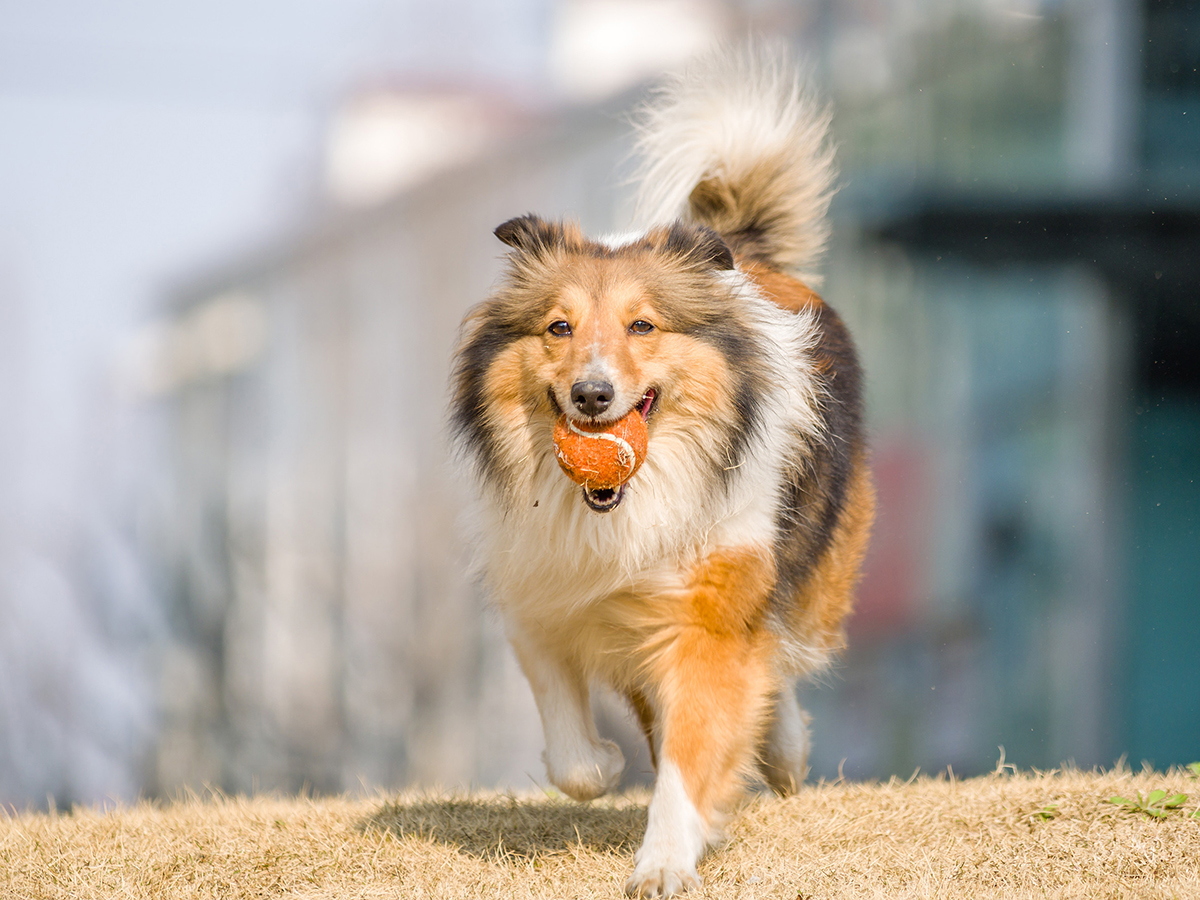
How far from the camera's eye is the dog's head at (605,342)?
11.8ft

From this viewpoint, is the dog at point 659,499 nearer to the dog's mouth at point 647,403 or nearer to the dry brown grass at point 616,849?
the dog's mouth at point 647,403

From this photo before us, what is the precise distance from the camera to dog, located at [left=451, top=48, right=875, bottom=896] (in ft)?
11.7

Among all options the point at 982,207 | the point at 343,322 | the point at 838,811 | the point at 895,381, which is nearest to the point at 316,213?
the point at 343,322

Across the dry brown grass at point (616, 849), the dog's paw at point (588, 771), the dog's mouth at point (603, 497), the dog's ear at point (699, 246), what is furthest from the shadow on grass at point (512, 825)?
the dog's ear at point (699, 246)

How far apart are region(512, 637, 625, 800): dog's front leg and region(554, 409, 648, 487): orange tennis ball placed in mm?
683

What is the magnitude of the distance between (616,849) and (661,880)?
19.4 inches

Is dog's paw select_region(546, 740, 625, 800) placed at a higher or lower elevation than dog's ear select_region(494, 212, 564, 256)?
lower

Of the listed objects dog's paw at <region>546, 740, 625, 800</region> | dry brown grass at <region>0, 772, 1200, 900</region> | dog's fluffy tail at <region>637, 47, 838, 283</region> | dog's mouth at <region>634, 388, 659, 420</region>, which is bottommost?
dry brown grass at <region>0, 772, 1200, 900</region>

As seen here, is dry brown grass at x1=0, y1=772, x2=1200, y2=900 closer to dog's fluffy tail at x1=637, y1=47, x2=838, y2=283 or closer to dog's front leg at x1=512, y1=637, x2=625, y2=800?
dog's front leg at x1=512, y1=637, x2=625, y2=800

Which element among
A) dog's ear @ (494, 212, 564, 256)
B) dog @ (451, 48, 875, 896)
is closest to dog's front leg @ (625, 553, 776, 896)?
dog @ (451, 48, 875, 896)

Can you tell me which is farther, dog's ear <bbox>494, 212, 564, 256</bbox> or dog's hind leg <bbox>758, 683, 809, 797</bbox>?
dog's hind leg <bbox>758, 683, 809, 797</bbox>

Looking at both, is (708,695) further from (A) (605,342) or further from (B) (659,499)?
(A) (605,342)

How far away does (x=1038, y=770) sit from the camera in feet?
14.7

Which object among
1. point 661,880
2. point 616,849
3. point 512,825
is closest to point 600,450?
point 661,880
